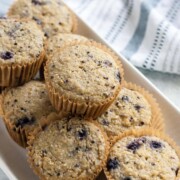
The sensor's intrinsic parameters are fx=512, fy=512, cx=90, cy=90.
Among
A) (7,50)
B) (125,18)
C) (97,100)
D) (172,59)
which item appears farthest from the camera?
(125,18)

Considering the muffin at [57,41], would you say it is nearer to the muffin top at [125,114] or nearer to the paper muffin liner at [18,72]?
the paper muffin liner at [18,72]

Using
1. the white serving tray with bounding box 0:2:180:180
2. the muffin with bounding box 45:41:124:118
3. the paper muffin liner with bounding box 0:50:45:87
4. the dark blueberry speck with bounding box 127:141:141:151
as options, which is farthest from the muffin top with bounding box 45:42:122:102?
the white serving tray with bounding box 0:2:180:180

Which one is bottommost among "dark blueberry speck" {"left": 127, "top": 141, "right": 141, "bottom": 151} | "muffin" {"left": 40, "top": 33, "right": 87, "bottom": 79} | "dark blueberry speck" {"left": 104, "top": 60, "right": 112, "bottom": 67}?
"dark blueberry speck" {"left": 127, "top": 141, "right": 141, "bottom": 151}

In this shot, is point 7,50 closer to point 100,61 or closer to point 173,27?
point 100,61

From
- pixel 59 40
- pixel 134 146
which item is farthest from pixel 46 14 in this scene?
pixel 134 146

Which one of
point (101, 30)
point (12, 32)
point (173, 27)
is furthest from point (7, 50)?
point (173, 27)

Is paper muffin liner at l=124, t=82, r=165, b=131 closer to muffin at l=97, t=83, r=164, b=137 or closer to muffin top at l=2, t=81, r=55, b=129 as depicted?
muffin at l=97, t=83, r=164, b=137
